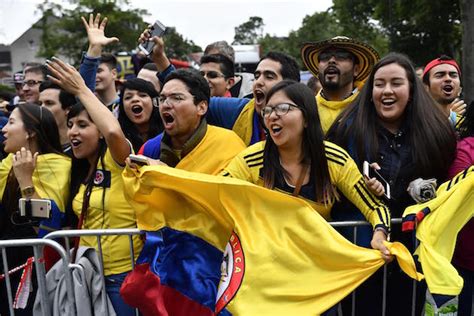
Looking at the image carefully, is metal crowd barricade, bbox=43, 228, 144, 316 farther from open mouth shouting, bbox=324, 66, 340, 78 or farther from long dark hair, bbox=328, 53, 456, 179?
open mouth shouting, bbox=324, 66, 340, 78

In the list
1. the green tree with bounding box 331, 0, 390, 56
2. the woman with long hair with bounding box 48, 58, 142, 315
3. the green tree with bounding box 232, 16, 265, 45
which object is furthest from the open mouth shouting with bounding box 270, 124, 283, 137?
the green tree with bounding box 232, 16, 265, 45

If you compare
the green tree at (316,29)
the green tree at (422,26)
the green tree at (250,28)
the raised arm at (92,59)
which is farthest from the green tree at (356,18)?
the green tree at (250,28)

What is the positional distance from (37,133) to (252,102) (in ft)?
5.28

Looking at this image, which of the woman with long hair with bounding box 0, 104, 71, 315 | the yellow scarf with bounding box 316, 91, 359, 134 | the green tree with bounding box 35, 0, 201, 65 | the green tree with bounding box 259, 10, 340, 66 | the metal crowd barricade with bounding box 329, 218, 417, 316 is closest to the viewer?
the metal crowd barricade with bounding box 329, 218, 417, 316

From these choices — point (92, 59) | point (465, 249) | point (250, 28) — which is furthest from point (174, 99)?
point (250, 28)

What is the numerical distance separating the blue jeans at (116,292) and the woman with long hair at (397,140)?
55.7 inches

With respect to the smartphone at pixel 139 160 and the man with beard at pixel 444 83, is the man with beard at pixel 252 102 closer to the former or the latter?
the smartphone at pixel 139 160

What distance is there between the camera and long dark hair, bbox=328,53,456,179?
3.85 m

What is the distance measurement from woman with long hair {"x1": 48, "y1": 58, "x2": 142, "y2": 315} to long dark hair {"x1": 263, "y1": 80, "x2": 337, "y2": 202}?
933mm

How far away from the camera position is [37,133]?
4535 millimetres

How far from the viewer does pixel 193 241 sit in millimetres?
3602

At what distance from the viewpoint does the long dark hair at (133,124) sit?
474 cm

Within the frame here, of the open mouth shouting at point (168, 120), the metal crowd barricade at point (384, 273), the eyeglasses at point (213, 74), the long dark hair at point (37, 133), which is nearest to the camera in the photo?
the metal crowd barricade at point (384, 273)

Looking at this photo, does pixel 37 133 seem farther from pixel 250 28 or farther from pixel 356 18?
pixel 250 28
